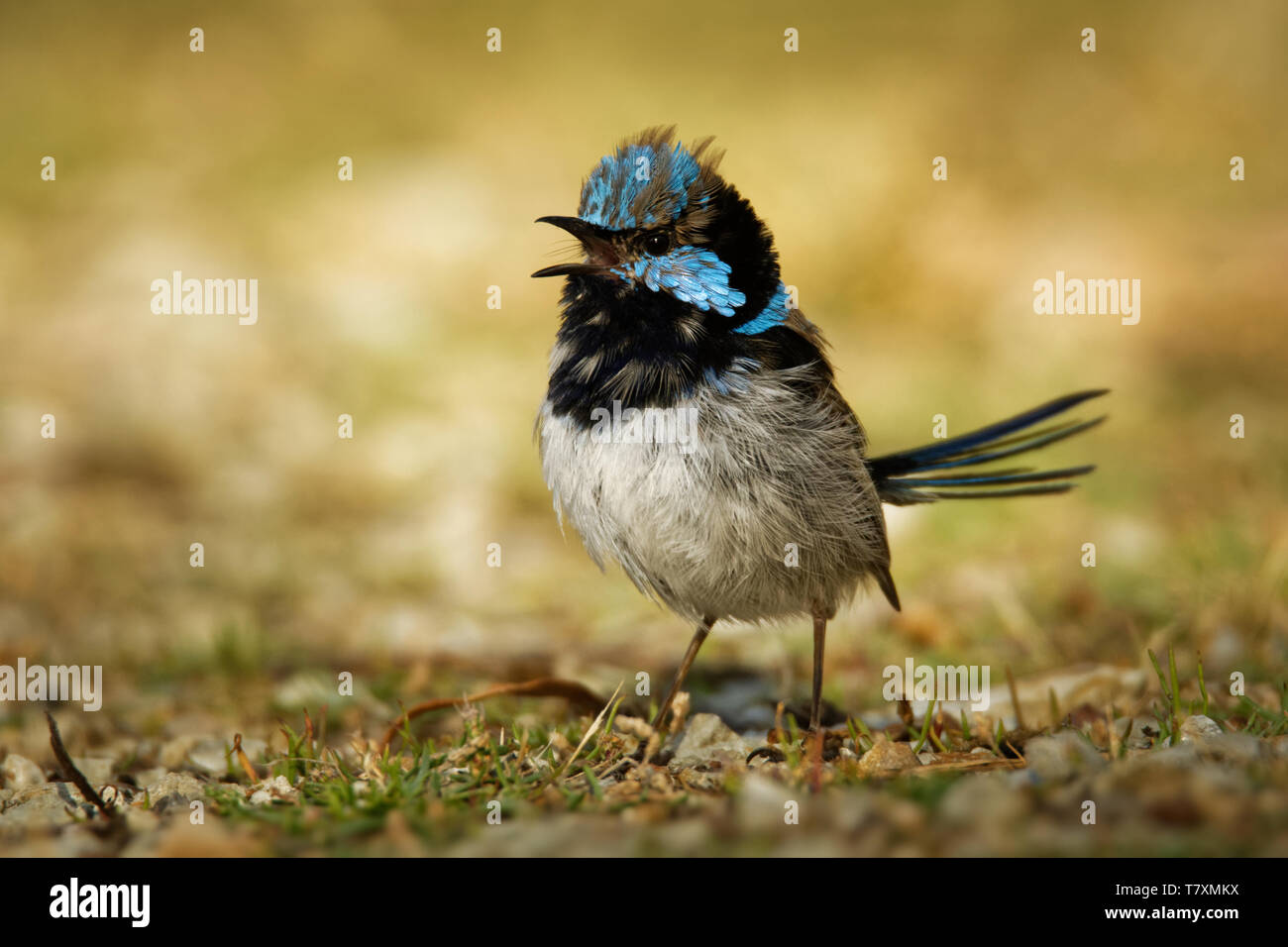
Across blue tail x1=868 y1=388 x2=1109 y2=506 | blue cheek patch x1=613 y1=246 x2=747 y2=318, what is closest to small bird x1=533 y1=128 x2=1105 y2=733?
blue cheek patch x1=613 y1=246 x2=747 y2=318

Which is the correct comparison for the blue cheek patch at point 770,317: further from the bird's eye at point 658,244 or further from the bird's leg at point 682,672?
the bird's leg at point 682,672

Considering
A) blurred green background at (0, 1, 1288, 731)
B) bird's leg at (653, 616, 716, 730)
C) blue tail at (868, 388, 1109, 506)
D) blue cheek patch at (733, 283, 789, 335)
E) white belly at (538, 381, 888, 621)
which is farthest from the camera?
blurred green background at (0, 1, 1288, 731)

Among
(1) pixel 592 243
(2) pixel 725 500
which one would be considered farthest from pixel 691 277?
(2) pixel 725 500

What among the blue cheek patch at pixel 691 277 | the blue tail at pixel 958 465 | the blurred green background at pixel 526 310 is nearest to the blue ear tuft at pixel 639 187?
the blue cheek patch at pixel 691 277

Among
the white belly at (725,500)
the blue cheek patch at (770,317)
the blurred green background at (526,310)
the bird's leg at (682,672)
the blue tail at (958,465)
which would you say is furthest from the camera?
the blurred green background at (526,310)

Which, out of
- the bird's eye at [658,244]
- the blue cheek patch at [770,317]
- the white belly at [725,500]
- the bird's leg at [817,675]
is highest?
the bird's eye at [658,244]

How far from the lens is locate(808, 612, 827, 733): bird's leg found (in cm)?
374

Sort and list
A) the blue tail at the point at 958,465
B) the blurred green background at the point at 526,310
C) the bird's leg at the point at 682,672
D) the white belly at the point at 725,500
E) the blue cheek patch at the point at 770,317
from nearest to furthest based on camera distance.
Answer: the white belly at the point at 725,500, the bird's leg at the point at 682,672, the blue cheek patch at the point at 770,317, the blue tail at the point at 958,465, the blurred green background at the point at 526,310

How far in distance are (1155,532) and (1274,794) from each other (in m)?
4.13

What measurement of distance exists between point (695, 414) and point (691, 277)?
47cm

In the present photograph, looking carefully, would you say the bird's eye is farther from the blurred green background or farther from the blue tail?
the blurred green background

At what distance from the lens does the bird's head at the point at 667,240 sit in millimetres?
3748

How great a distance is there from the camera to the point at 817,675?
3.83m

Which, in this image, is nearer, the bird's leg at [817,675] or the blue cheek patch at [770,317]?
the bird's leg at [817,675]
